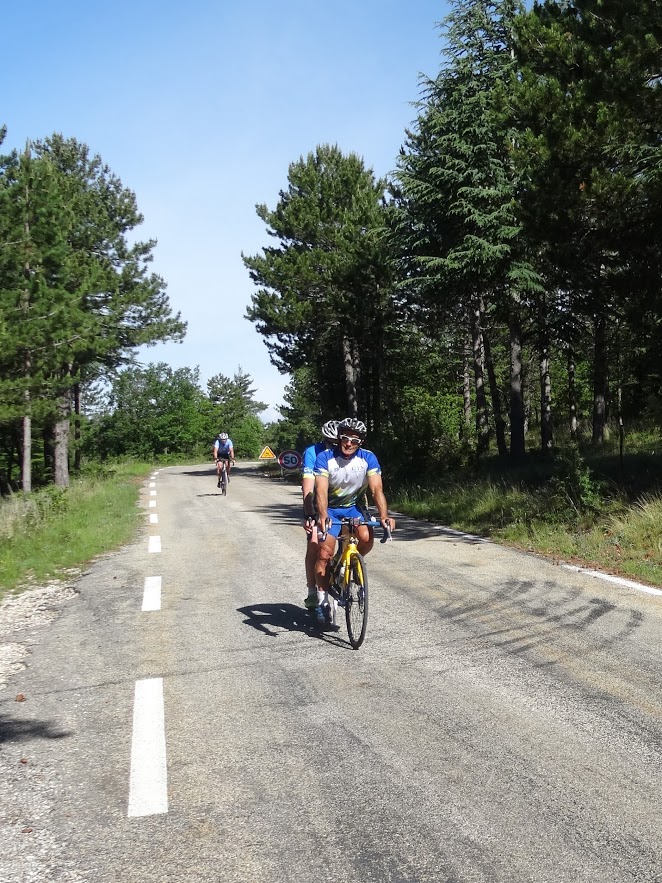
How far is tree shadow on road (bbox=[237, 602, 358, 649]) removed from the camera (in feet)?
23.0

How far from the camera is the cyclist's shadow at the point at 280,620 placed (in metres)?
7.12

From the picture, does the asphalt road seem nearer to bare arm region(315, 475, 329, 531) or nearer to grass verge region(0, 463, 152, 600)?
bare arm region(315, 475, 329, 531)

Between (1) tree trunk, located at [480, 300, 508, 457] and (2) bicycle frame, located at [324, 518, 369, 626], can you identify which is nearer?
(2) bicycle frame, located at [324, 518, 369, 626]

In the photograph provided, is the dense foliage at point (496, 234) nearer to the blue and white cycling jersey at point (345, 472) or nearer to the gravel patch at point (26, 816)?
the blue and white cycling jersey at point (345, 472)

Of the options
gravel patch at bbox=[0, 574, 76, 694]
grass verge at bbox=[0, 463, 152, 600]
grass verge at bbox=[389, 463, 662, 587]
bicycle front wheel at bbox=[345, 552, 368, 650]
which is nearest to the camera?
bicycle front wheel at bbox=[345, 552, 368, 650]

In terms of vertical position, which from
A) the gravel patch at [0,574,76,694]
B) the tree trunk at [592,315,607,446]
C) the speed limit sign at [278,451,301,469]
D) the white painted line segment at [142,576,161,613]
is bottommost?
the gravel patch at [0,574,76,694]

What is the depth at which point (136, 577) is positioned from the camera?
34.2 ft

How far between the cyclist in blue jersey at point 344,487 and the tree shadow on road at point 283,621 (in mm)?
238

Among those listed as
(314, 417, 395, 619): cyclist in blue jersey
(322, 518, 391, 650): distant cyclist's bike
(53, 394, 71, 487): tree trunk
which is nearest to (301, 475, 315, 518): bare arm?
(314, 417, 395, 619): cyclist in blue jersey

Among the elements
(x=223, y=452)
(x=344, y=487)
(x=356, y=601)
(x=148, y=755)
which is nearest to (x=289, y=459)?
(x=223, y=452)

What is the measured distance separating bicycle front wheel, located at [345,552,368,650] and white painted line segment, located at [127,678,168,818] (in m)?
1.66

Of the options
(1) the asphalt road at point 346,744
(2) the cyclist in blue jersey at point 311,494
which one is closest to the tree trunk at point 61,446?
(1) the asphalt road at point 346,744

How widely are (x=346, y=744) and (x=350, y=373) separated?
100.0 feet

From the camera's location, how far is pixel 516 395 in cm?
2111
